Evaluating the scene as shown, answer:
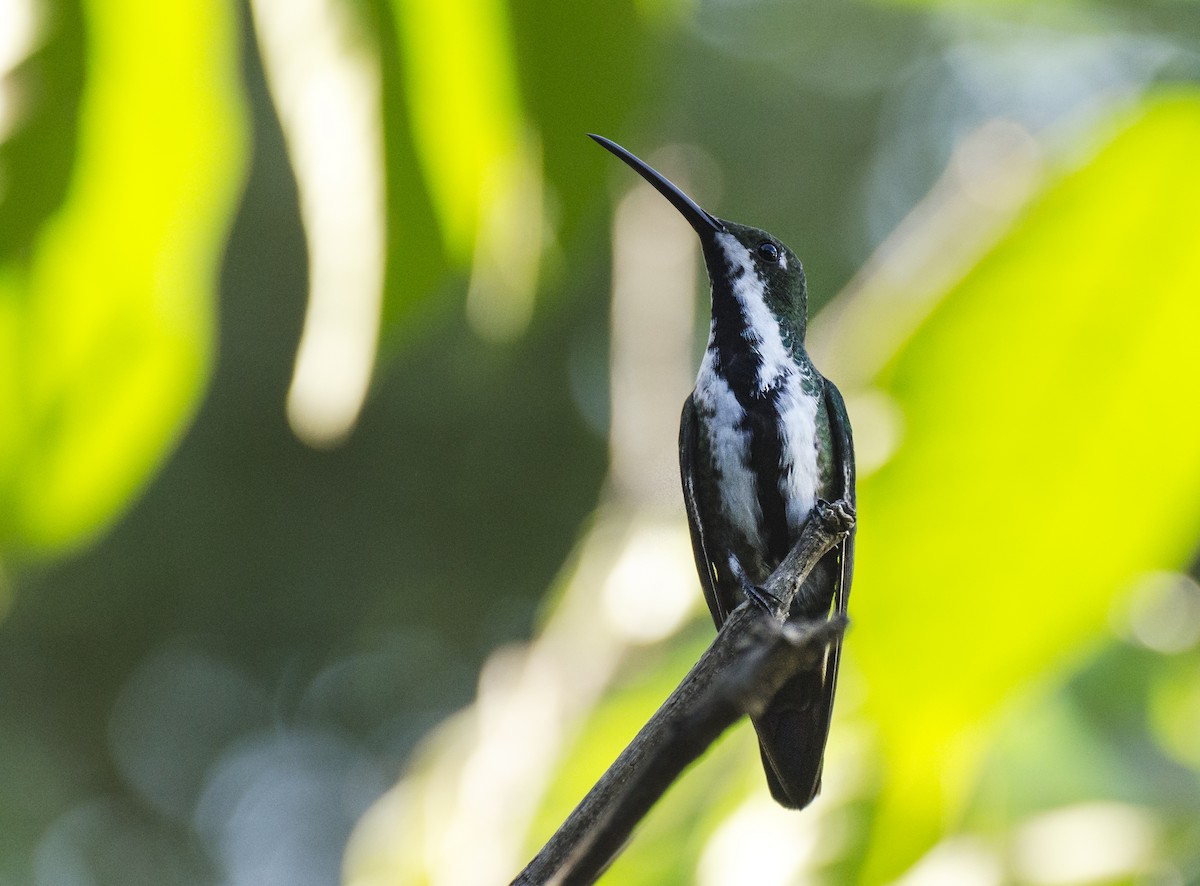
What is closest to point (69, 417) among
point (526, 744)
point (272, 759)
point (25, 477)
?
point (25, 477)

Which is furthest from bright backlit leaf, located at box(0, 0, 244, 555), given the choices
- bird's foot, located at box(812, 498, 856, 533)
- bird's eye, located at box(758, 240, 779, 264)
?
bird's eye, located at box(758, 240, 779, 264)

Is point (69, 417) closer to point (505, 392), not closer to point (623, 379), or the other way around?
point (623, 379)

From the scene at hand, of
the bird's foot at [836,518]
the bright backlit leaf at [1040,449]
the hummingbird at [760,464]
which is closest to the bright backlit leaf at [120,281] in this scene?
the bright backlit leaf at [1040,449]

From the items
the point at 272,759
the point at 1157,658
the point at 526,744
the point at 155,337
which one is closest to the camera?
the point at 155,337

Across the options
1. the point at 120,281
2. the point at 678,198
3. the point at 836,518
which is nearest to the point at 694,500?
the point at 678,198

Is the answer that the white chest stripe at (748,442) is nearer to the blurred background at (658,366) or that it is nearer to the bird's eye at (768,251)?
the blurred background at (658,366)

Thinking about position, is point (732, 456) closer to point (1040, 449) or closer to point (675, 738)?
point (1040, 449)

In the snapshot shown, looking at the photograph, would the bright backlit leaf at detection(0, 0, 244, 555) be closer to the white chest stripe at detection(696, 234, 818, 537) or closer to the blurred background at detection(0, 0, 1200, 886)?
the blurred background at detection(0, 0, 1200, 886)
